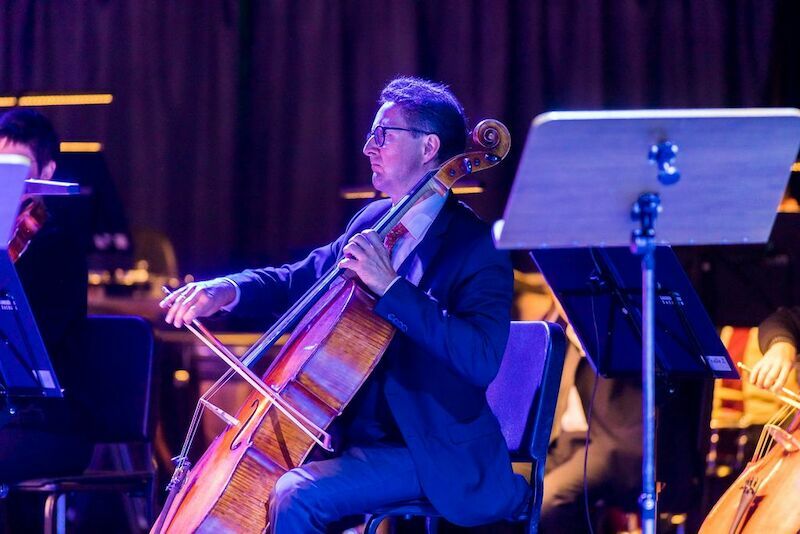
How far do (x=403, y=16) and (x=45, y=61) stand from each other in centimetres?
201

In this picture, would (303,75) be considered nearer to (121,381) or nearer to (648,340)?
(121,381)

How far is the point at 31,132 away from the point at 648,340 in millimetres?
1919

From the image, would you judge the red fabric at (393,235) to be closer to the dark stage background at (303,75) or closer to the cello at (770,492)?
the cello at (770,492)

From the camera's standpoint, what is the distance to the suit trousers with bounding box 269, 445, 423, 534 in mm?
2359

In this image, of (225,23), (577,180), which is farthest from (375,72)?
(577,180)

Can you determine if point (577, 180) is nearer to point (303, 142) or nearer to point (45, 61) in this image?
point (303, 142)

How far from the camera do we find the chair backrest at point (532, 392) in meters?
2.72

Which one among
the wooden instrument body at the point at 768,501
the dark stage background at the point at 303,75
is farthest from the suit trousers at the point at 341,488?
the dark stage background at the point at 303,75

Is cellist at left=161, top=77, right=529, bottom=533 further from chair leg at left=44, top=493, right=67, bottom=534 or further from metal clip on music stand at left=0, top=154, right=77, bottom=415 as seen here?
chair leg at left=44, top=493, right=67, bottom=534

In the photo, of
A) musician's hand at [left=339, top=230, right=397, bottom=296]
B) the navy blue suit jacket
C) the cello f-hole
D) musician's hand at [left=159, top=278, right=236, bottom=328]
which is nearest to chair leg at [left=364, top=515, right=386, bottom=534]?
the navy blue suit jacket

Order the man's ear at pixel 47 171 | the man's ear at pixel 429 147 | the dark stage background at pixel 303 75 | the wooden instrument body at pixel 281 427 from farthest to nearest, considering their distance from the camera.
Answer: the dark stage background at pixel 303 75, the man's ear at pixel 47 171, the man's ear at pixel 429 147, the wooden instrument body at pixel 281 427

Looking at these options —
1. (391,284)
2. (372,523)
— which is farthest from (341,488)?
(391,284)

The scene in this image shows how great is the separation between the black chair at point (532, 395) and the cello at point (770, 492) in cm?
46

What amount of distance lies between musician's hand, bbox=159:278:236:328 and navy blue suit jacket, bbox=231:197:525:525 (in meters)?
0.46
